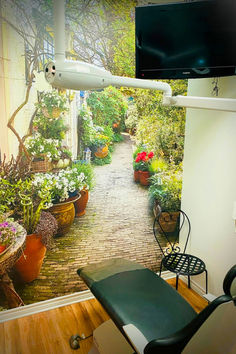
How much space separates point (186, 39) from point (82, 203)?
1444 millimetres

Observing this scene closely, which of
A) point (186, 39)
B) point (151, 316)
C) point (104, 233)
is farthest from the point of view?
point (104, 233)

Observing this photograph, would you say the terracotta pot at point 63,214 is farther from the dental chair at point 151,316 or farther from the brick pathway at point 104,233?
the dental chair at point 151,316

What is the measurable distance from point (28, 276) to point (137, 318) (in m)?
0.94

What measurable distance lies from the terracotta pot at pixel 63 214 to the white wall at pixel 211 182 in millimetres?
1014

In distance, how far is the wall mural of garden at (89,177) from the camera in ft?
A: 7.22

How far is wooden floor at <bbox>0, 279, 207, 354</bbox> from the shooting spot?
6.84 ft

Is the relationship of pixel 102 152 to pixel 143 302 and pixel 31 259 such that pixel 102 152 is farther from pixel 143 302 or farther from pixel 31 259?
pixel 143 302

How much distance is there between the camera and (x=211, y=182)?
243 centimetres

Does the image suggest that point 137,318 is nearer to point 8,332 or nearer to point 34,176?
point 8,332

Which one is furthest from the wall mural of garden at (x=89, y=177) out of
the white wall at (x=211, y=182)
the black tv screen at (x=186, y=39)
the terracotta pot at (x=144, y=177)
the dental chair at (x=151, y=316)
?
the black tv screen at (x=186, y=39)

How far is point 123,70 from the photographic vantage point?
240 centimetres

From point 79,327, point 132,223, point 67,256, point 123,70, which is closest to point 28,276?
point 67,256

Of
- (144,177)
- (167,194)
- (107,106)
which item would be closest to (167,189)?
(167,194)

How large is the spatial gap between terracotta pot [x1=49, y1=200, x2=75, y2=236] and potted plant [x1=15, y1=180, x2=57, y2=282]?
53 mm
